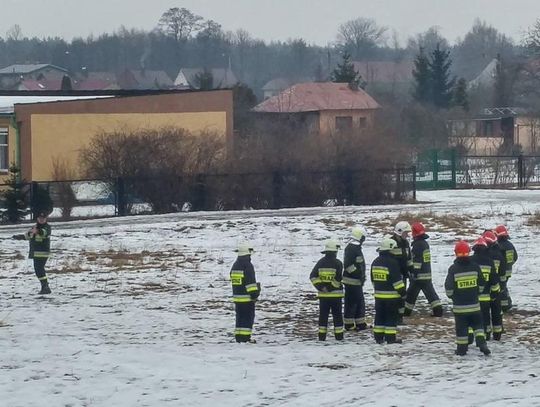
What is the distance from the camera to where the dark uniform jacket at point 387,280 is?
1561 centimetres

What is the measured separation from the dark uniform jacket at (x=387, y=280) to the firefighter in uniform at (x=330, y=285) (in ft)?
1.91

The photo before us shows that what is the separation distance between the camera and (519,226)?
31.7m

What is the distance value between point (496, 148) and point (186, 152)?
34.6m

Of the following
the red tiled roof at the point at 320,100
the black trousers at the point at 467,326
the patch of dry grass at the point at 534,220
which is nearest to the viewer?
the black trousers at the point at 467,326

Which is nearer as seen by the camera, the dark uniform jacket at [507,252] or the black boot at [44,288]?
the dark uniform jacket at [507,252]

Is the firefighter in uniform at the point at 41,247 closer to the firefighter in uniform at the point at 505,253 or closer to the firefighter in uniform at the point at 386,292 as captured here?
the firefighter in uniform at the point at 386,292

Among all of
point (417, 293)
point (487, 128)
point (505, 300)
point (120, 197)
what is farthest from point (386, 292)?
point (487, 128)

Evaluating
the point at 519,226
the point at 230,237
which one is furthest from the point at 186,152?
the point at 519,226

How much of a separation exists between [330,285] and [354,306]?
90 cm

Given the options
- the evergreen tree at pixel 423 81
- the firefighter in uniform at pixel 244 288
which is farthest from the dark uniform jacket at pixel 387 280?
the evergreen tree at pixel 423 81

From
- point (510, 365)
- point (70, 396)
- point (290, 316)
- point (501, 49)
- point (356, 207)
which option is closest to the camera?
point (70, 396)

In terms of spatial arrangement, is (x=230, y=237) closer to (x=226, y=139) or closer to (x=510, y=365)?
(x=226, y=139)

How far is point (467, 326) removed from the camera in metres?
14.9

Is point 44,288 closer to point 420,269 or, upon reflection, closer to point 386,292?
point 420,269
